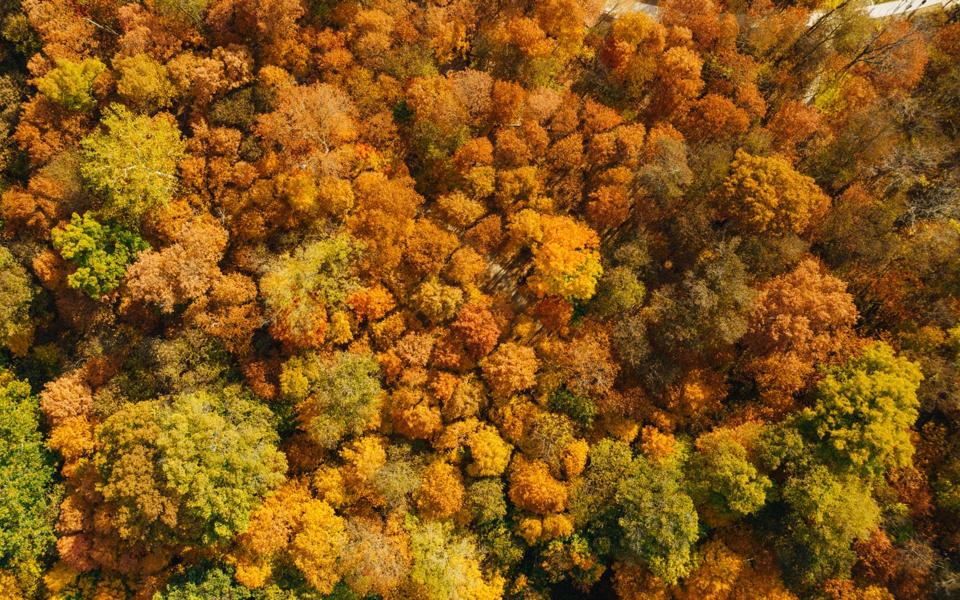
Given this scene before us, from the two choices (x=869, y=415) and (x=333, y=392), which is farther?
(x=333, y=392)

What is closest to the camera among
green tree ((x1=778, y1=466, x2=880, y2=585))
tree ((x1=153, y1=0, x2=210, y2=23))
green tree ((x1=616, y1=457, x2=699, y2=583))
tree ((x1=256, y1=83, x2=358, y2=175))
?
green tree ((x1=778, y1=466, x2=880, y2=585))

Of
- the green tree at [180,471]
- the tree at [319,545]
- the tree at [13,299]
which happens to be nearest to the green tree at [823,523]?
the tree at [319,545]

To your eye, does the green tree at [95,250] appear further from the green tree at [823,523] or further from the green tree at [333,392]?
the green tree at [823,523]

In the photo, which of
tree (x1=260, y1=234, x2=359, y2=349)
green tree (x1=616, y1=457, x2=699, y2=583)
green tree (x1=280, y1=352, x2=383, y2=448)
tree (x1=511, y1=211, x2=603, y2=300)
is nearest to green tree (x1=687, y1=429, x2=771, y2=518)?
green tree (x1=616, y1=457, x2=699, y2=583)

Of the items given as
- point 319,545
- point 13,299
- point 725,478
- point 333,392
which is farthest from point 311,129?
point 725,478

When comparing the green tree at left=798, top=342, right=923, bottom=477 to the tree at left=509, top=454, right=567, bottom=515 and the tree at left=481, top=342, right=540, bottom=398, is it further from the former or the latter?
the tree at left=481, top=342, right=540, bottom=398

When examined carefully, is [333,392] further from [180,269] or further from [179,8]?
[179,8]
